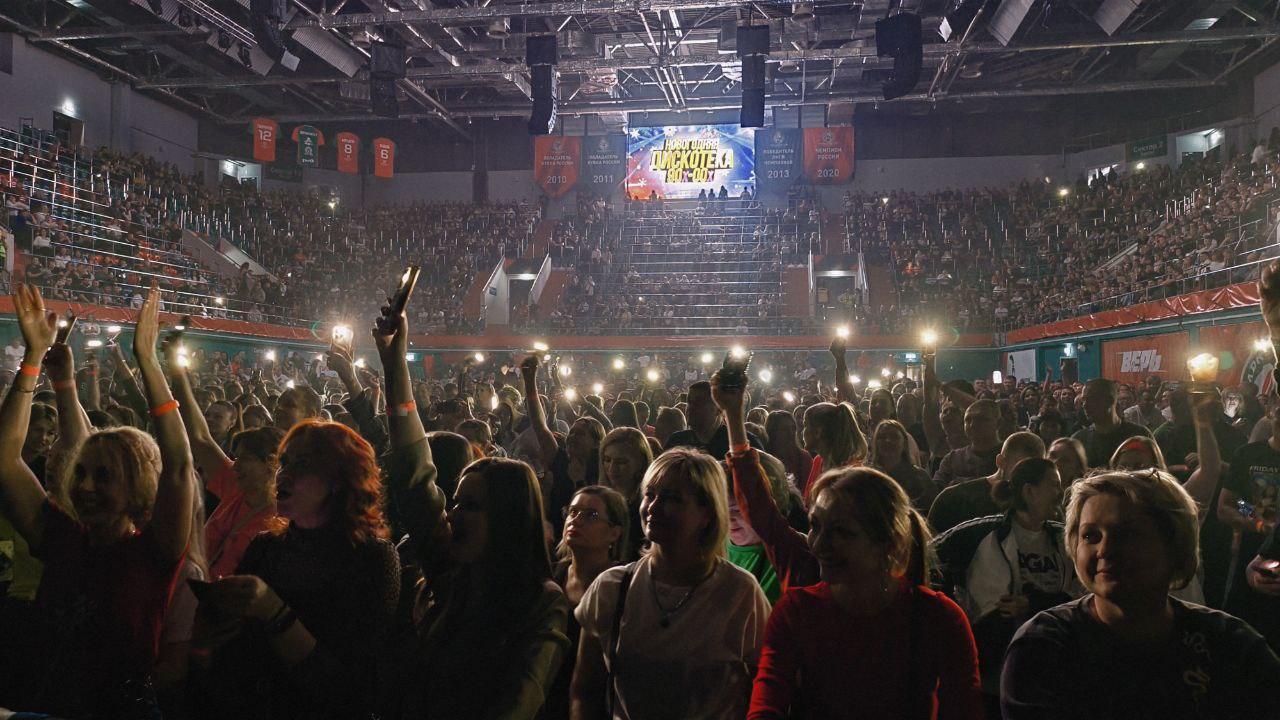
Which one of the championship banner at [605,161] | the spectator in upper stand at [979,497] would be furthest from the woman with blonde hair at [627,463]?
the championship banner at [605,161]

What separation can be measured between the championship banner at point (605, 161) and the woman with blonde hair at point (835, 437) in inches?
1367

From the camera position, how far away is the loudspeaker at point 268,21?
17.8m

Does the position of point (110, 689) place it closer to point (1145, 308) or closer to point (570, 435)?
point (570, 435)

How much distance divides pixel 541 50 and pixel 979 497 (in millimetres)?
17796

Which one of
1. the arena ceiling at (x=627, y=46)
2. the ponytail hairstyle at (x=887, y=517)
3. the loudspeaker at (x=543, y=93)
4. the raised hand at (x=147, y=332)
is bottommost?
the ponytail hairstyle at (x=887, y=517)

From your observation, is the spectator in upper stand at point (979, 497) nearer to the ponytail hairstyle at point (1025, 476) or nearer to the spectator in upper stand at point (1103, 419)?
the ponytail hairstyle at point (1025, 476)

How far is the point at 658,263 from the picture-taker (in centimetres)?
3341

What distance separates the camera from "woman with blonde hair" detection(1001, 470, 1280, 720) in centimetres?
175

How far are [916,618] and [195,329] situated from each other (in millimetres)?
21320

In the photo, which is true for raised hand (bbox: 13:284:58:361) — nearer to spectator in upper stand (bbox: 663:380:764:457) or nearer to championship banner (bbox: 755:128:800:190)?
spectator in upper stand (bbox: 663:380:764:457)

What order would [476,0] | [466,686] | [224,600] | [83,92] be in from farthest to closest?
[83,92] → [476,0] → [466,686] → [224,600]

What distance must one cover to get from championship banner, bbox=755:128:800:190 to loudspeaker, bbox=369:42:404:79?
18734mm

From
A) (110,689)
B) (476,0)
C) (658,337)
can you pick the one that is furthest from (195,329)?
(110,689)

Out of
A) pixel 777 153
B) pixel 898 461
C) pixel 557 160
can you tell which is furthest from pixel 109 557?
pixel 557 160
